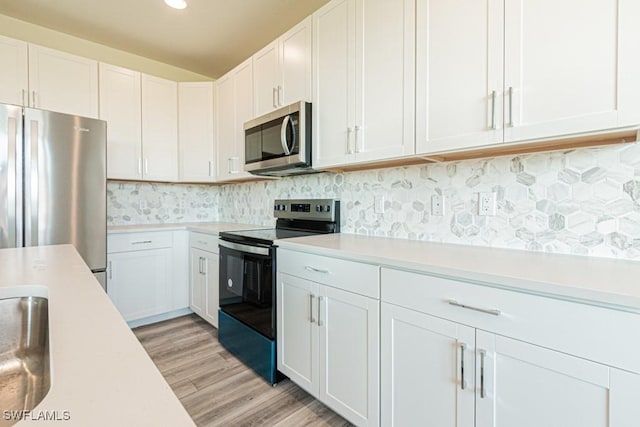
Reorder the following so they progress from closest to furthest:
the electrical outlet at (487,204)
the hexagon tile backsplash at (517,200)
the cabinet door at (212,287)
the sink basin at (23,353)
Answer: the sink basin at (23,353)
the hexagon tile backsplash at (517,200)
the electrical outlet at (487,204)
the cabinet door at (212,287)

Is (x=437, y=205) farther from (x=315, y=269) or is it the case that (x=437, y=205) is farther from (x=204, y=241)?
(x=204, y=241)

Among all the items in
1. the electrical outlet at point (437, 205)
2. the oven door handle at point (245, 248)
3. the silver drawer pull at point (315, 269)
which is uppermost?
the electrical outlet at point (437, 205)

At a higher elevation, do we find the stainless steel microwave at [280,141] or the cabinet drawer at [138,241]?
the stainless steel microwave at [280,141]

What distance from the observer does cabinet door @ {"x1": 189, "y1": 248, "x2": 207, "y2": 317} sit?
278 centimetres

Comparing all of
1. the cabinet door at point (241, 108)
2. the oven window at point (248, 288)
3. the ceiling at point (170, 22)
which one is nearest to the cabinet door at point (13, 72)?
the ceiling at point (170, 22)

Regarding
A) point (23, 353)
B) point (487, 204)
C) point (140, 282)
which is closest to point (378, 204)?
point (487, 204)

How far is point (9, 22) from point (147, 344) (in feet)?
9.27

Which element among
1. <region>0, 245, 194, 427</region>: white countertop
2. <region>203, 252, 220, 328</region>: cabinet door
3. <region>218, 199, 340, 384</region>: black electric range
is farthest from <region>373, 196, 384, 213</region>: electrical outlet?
<region>0, 245, 194, 427</region>: white countertop

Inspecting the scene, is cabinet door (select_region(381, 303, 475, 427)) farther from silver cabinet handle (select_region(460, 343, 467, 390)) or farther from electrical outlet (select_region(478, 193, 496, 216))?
electrical outlet (select_region(478, 193, 496, 216))

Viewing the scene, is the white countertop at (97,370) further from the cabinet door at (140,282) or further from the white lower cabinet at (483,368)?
the cabinet door at (140,282)

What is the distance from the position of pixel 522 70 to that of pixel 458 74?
0.25m

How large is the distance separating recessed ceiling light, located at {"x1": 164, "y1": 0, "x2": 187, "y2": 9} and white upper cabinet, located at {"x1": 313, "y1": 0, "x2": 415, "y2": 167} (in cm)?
105

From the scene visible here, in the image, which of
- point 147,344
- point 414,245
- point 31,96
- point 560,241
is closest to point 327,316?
point 414,245

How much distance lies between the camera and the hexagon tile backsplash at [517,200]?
3.98 feet
